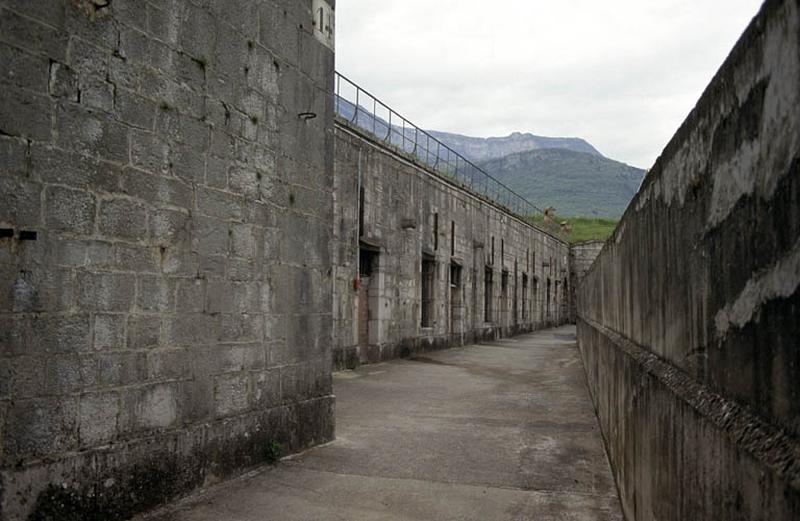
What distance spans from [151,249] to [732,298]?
373 centimetres

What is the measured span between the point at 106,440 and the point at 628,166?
15282 centimetres

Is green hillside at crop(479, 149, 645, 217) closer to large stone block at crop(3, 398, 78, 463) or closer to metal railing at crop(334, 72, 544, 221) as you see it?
metal railing at crop(334, 72, 544, 221)

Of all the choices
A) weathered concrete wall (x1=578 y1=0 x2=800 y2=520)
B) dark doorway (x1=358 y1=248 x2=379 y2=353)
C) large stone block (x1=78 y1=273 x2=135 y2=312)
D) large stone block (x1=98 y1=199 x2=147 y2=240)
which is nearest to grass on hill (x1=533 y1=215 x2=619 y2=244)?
dark doorway (x1=358 y1=248 x2=379 y2=353)

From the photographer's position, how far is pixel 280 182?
5.91 m

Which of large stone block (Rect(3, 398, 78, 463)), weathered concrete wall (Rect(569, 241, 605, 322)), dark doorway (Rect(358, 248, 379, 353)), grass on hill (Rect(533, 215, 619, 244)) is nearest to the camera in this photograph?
large stone block (Rect(3, 398, 78, 463))

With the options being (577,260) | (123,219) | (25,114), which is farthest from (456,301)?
(577,260)

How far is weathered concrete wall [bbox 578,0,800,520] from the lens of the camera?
1382 millimetres

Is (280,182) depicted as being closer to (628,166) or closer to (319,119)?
(319,119)

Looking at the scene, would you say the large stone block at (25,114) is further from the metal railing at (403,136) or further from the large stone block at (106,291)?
the metal railing at (403,136)

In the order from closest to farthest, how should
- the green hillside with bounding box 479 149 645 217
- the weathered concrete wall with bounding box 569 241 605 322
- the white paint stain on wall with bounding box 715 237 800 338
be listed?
the white paint stain on wall with bounding box 715 237 800 338, the weathered concrete wall with bounding box 569 241 605 322, the green hillside with bounding box 479 149 645 217

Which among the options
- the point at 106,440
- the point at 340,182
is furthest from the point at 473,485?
the point at 340,182

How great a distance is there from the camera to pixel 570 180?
129 metres

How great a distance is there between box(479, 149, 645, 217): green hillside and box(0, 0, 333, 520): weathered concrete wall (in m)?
92.5

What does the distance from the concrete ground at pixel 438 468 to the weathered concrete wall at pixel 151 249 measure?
1.50 ft
